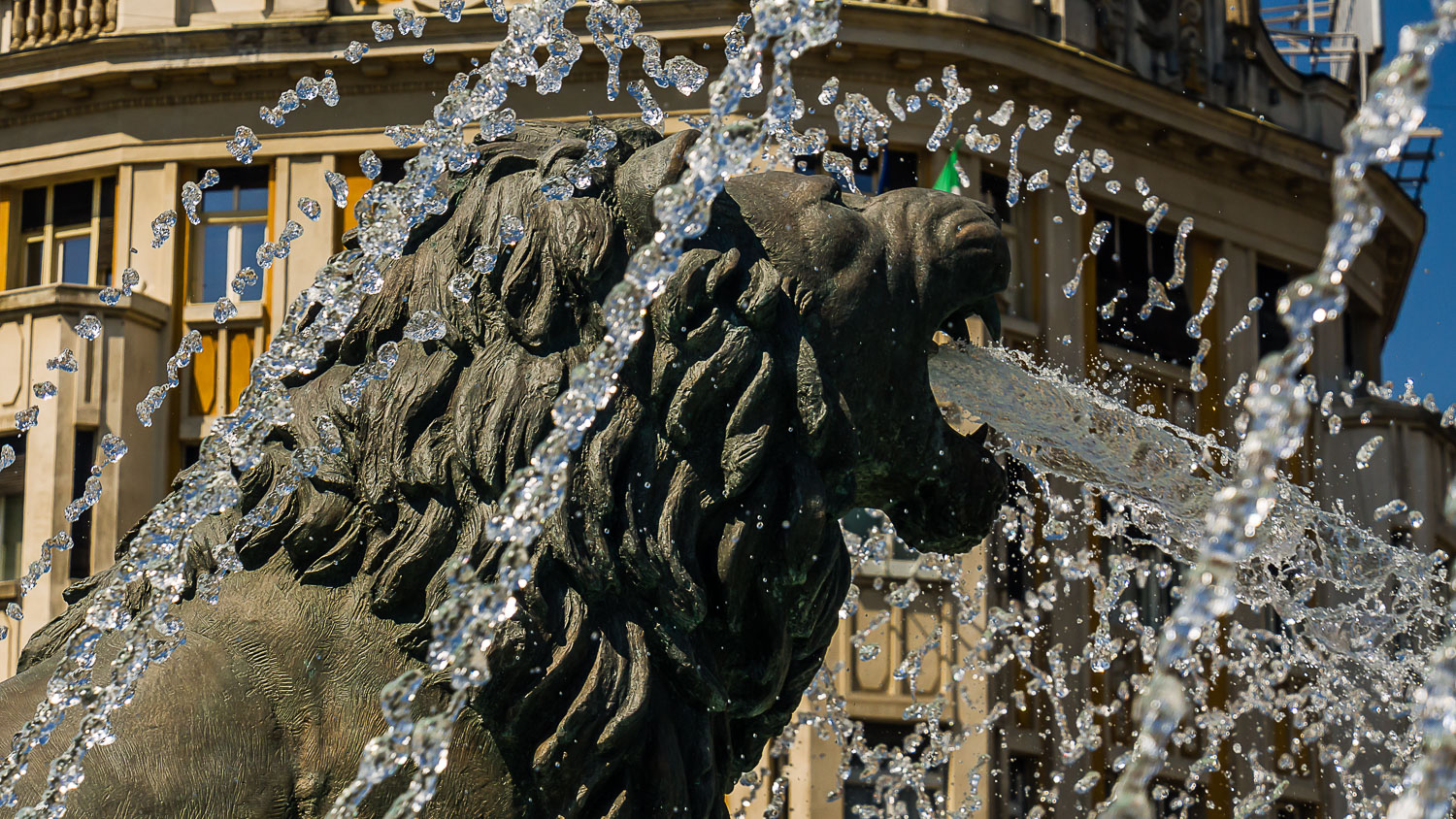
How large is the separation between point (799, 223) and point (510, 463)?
0.53m

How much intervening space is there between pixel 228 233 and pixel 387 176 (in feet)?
6.05

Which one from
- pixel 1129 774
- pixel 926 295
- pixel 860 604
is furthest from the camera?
pixel 860 604

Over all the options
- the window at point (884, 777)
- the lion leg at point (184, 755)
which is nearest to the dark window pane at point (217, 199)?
the window at point (884, 777)

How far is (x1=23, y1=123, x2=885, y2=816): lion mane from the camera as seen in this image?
96.0 inches

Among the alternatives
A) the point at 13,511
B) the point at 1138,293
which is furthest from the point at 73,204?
the point at 1138,293

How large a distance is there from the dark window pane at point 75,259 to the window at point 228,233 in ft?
3.34

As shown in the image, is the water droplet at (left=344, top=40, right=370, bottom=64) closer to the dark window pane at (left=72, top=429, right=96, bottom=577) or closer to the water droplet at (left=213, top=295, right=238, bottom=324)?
the dark window pane at (left=72, top=429, right=96, bottom=577)

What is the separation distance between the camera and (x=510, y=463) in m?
2.47

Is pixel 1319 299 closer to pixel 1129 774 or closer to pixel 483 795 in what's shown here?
pixel 1129 774

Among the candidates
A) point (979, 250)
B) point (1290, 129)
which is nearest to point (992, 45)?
point (1290, 129)

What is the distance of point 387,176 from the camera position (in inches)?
760

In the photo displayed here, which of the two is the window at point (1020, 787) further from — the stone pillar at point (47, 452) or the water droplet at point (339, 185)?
the water droplet at point (339, 185)

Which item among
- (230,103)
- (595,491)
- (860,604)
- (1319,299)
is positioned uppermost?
(230,103)

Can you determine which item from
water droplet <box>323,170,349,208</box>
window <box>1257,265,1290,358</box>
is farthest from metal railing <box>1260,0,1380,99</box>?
water droplet <box>323,170,349,208</box>
